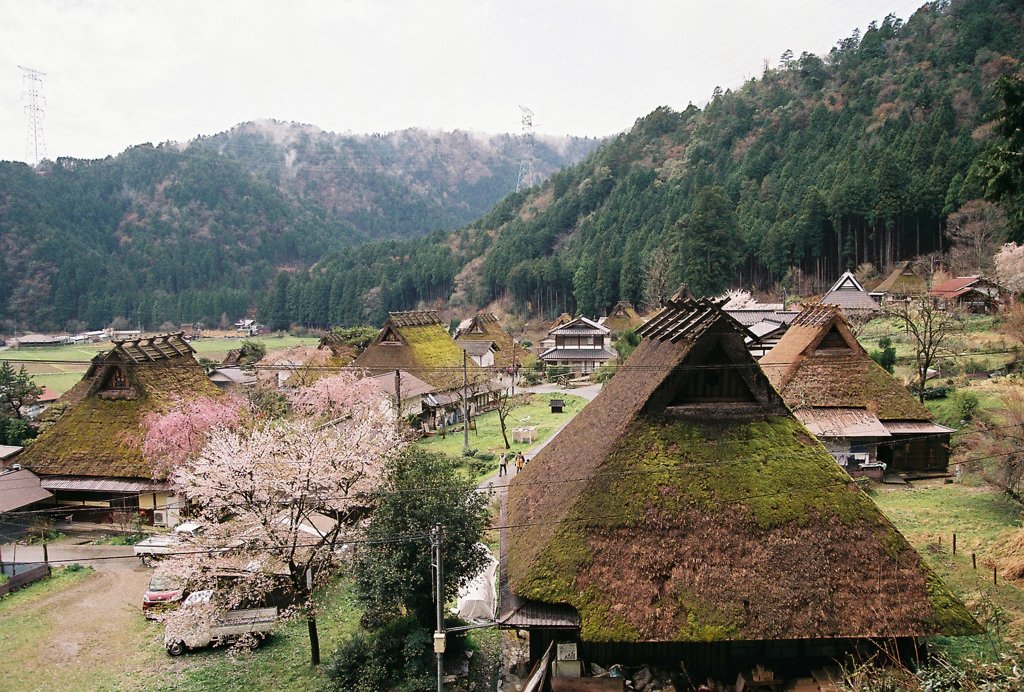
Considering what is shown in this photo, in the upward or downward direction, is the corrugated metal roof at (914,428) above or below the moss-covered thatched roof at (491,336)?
below

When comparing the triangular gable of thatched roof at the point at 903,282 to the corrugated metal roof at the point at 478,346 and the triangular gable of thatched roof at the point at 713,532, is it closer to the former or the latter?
the corrugated metal roof at the point at 478,346

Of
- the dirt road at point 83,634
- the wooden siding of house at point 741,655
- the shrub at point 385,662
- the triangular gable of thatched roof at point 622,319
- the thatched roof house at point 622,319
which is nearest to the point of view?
the wooden siding of house at point 741,655

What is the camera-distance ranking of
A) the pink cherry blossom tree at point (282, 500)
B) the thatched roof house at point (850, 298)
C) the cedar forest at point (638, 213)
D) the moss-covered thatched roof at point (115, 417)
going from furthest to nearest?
1. the cedar forest at point (638, 213)
2. the thatched roof house at point (850, 298)
3. the moss-covered thatched roof at point (115, 417)
4. the pink cherry blossom tree at point (282, 500)

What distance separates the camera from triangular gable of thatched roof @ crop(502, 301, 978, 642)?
10.3 m

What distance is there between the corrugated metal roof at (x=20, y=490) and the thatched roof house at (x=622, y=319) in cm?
4735

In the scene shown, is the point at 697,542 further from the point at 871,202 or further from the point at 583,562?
the point at 871,202

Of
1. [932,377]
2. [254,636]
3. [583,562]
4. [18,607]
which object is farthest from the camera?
[932,377]

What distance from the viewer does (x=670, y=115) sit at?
369ft

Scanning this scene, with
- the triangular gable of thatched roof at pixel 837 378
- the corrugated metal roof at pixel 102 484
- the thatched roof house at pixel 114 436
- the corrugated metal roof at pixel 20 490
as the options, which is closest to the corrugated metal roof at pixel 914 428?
the triangular gable of thatched roof at pixel 837 378

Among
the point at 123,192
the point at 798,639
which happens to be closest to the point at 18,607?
the point at 798,639

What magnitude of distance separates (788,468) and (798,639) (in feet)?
10.2

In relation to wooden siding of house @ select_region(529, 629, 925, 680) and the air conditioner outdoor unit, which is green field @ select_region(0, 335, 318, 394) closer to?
the air conditioner outdoor unit

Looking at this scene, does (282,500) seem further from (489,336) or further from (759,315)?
(489,336)

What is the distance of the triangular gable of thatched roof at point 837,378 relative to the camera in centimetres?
2294
